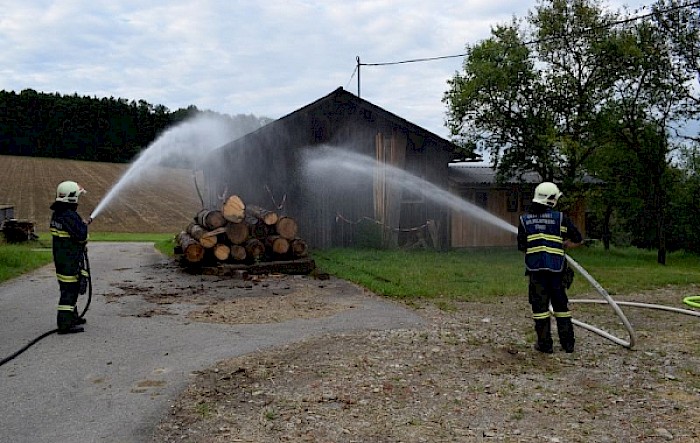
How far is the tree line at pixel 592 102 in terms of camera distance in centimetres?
1712

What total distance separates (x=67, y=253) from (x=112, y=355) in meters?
1.79

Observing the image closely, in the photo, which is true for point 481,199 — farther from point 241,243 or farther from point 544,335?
point 544,335

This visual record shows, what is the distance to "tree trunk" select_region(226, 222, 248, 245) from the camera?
531 inches

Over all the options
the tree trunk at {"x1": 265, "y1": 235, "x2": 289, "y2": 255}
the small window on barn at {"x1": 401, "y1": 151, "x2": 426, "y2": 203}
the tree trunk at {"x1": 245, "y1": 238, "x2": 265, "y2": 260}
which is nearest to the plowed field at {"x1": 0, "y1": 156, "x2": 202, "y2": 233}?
the small window on barn at {"x1": 401, "y1": 151, "x2": 426, "y2": 203}

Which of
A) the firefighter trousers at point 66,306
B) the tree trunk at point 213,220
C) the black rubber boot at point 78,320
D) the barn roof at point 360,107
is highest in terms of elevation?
the barn roof at point 360,107

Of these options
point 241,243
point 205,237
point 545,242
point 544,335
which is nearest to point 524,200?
point 241,243

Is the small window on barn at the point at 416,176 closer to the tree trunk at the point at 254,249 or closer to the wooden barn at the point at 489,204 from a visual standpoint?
the wooden barn at the point at 489,204

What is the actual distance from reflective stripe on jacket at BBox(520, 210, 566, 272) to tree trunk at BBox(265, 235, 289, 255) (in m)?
7.89

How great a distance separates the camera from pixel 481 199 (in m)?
22.8

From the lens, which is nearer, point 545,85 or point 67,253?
point 67,253

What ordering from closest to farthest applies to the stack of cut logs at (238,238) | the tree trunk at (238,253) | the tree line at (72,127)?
the stack of cut logs at (238,238)
the tree trunk at (238,253)
the tree line at (72,127)

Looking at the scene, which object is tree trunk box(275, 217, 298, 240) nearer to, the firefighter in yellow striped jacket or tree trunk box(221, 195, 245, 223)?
tree trunk box(221, 195, 245, 223)

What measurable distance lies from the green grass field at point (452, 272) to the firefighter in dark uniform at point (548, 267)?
135 inches

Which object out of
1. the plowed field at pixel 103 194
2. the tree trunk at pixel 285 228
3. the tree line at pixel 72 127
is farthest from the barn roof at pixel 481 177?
the tree line at pixel 72 127
